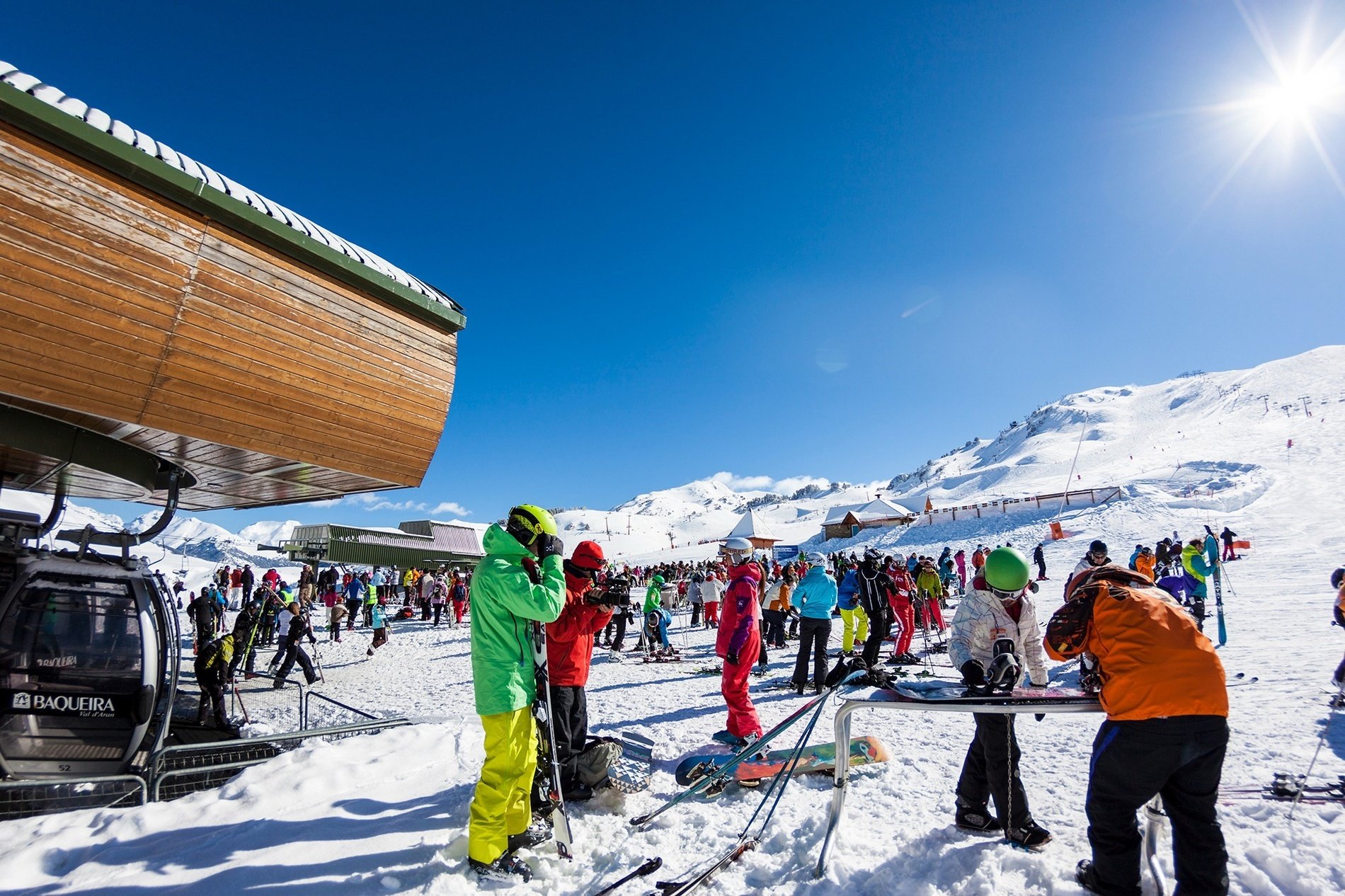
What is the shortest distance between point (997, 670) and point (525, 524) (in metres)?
2.74

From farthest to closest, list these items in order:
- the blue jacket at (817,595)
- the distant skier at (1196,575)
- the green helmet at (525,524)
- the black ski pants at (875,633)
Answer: the distant skier at (1196,575) < the black ski pants at (875,633) < the blue jacket at (817,595) < the green helmet at (525,524)

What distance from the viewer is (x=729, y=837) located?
3.80 m

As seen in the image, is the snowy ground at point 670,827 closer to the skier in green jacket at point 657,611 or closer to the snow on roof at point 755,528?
the skier in green jacket at point 657,611

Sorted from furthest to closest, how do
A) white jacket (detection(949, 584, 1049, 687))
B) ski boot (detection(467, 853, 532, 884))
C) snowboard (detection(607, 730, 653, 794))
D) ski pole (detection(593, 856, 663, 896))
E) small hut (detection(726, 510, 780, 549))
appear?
small hut (detection(726, 510, 780, 549)) → snowboard (detection(607, 730, 653, 794)) → white jacket (detection(949, 584, 1049, 687)) → ski boot (detection(467, 853, 532, 884)) → ski pole (detection(593, 856, 663, 896))

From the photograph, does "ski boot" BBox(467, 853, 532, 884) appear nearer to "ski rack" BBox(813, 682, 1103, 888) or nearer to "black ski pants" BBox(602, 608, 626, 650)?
"ski rack" BBox(813, 682, 1103, 888)

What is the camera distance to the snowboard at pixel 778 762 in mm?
4734

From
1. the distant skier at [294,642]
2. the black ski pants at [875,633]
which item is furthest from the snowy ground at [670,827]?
the distant skier at [294,642]

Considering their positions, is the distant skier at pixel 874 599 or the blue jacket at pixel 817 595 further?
the distant skier at pixel 874 599

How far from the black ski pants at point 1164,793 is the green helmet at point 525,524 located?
116 inches

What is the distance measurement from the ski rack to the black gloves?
5.99 feet

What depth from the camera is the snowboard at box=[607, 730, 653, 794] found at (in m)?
4.63

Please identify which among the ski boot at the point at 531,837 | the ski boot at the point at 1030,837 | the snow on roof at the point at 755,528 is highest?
the snow on roof at the point at 755,528

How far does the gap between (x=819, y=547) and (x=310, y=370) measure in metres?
47.3

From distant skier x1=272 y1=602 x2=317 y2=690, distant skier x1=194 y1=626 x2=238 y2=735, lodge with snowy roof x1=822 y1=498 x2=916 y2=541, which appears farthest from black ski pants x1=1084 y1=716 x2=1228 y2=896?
lodge with snowy roof x1=822 y1=498 x2=916 y2=541
